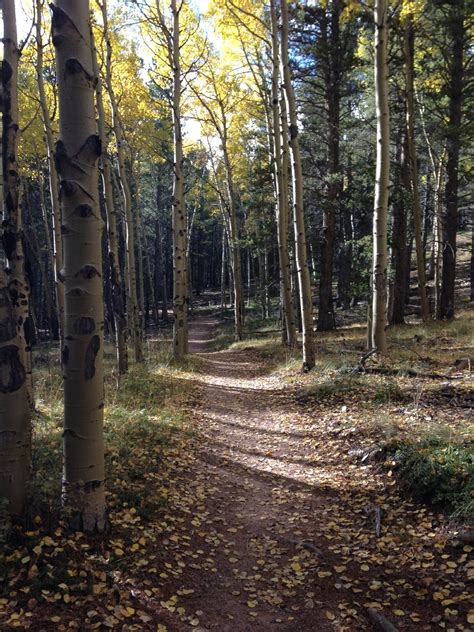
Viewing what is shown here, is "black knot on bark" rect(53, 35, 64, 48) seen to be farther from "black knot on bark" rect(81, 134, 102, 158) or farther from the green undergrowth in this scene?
the green undergrowth

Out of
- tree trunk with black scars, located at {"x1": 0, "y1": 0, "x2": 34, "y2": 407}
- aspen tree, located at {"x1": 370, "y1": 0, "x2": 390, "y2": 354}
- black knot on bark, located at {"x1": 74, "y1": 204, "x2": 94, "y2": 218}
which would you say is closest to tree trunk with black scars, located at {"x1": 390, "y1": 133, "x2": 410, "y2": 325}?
aspen tree, located at {"x1": 370, "y1": 0, "x2": 390, "y2": 354}

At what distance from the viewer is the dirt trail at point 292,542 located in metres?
3.21

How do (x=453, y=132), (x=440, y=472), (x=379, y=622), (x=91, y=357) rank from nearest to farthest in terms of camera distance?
1. (x=379, y=622)
2. (x=91, y=357)
3. (x=440, y=472)
4. (x=453, y=132)

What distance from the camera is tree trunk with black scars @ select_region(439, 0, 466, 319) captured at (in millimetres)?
13297

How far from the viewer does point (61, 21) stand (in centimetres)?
311

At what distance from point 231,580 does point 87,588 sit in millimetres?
1162

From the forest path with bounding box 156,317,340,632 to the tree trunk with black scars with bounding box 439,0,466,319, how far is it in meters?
9.51

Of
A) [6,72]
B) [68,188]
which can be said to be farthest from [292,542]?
[6,72]

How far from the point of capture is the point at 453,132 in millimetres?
13312

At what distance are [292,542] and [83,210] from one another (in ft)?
10.9

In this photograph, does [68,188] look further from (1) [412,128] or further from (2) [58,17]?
(1) [412,128]

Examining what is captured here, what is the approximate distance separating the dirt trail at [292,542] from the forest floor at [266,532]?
14 millimetres

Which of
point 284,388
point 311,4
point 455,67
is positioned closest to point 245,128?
point 311,4

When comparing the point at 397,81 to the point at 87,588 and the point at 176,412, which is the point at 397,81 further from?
the point at 87,588
